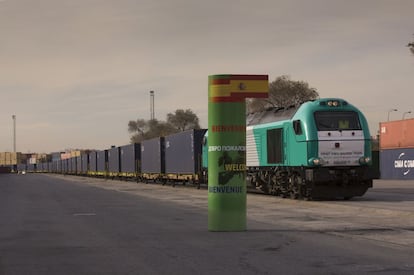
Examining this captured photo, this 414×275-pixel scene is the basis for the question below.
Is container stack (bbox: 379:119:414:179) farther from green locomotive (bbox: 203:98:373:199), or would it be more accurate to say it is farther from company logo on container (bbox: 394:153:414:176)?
green locomotive (bbox: 203:98:373:199)

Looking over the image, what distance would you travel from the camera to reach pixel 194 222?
15.7m

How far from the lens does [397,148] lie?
49.8 metres

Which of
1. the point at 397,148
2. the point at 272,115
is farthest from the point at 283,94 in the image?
the point at 272,115

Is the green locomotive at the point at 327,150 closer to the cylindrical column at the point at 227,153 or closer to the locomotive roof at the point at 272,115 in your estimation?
the locomotive roof at the point at 272,115

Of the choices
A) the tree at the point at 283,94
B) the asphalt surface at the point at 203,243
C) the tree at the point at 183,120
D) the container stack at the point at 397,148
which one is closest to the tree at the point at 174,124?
the tree at the point at 183,120

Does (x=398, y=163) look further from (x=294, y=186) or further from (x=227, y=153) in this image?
(x=227, y=153)

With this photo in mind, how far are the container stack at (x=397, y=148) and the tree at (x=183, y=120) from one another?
8364 cm

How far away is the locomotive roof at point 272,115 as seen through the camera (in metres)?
24.3

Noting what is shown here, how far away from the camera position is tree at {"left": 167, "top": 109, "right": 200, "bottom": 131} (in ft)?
441

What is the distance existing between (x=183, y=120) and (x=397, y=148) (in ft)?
289

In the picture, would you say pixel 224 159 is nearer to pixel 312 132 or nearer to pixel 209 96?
pixel 209 96

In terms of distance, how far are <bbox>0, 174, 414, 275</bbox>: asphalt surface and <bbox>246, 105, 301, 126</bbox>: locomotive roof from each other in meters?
6.50

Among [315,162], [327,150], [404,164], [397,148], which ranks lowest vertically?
[404,164]

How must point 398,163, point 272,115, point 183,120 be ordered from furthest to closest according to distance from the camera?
1. point 183,120
2. point 398,163
3. point 272,115
